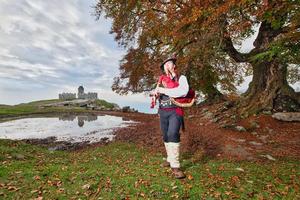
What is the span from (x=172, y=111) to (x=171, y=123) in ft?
1.25

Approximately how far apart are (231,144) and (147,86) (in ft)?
92.4

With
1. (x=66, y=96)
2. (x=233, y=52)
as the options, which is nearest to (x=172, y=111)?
(x=233, y=52)

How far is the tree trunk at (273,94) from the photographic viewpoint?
19797mm

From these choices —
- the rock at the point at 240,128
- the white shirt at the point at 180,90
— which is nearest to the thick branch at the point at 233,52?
the rock at the point at 240,128

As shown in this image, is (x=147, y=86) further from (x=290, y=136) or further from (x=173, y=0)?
(x=290, y=136)

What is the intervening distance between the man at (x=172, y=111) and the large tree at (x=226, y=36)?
5.60m

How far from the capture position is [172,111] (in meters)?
8.45

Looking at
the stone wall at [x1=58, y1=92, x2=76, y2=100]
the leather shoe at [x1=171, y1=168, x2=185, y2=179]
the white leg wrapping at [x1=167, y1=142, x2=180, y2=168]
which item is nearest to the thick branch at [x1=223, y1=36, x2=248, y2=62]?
the white leg wrapping at [x1=167, y1=142, x2=180, y2=168]

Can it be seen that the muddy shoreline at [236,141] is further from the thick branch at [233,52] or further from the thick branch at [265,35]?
the thick branch at [265,35]

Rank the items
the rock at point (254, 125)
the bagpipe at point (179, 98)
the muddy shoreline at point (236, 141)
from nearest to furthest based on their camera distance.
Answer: the bagpipe at point (179, 98)
the muddy shoreline at point (236, 141)
the rock at point (254, 125)

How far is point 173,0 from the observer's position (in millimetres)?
20469

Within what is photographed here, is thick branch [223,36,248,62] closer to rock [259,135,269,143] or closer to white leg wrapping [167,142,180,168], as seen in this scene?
rock [259,135,269,143]

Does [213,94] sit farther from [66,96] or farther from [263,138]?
[66,96]

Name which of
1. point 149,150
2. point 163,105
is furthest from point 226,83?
point 163,105
